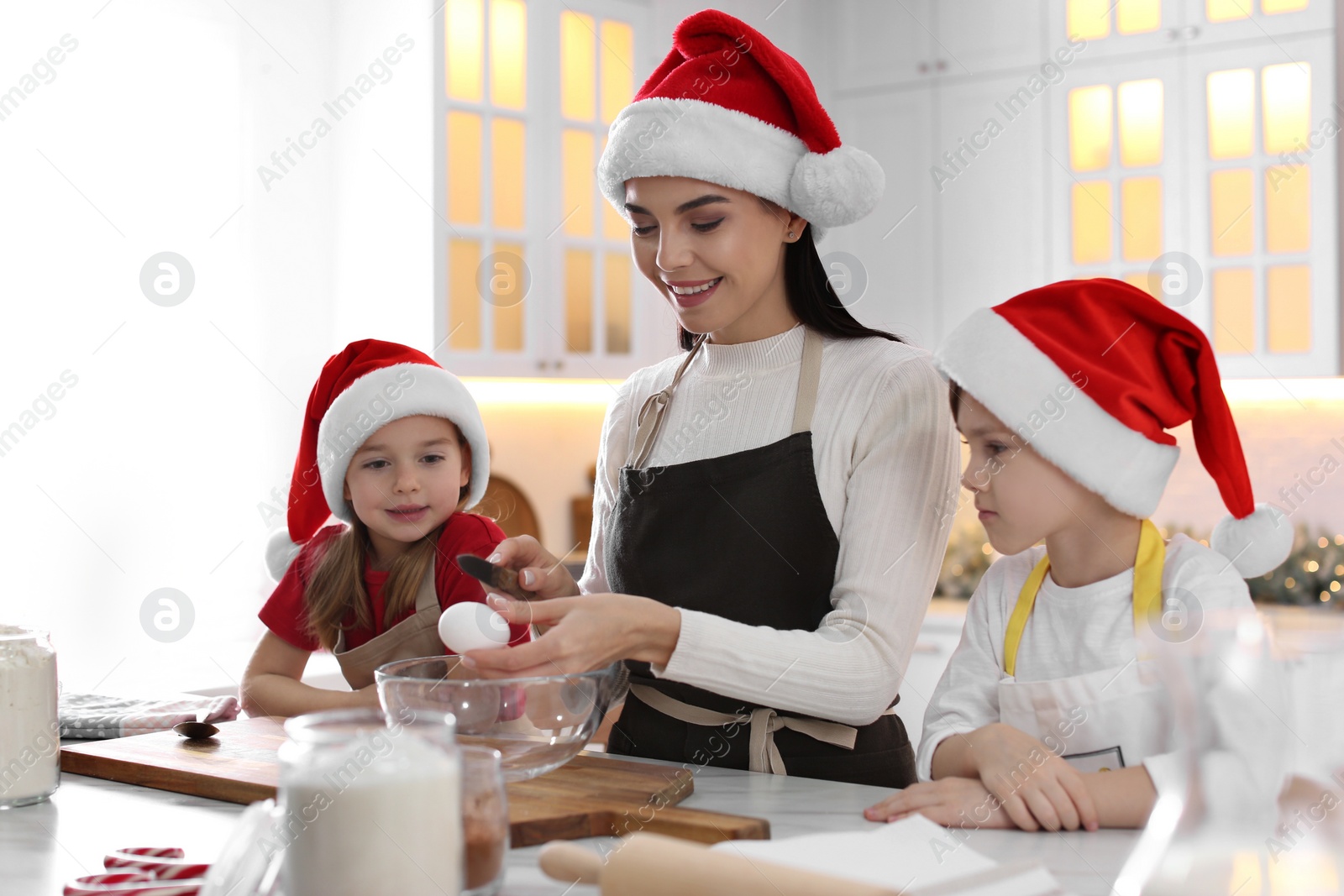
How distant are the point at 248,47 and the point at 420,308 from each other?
71 centimetres

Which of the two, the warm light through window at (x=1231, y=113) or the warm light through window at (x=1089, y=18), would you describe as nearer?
the warm light through window at (x=1231, y=113)

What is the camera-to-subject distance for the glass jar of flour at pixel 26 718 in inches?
41.1

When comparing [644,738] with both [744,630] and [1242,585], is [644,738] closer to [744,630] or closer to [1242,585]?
[744,630]

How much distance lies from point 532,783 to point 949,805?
35 cm

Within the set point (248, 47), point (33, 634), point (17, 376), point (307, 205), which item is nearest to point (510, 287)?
point (307, 205)

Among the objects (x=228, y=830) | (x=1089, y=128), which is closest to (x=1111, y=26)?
(x=1089, y=128)

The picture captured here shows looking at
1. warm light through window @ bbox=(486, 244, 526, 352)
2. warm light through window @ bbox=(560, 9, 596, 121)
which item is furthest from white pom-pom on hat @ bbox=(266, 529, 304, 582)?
warm light through window @ bbox=(560, 9, 596, 121)

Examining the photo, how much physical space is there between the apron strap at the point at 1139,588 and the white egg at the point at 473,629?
19.0 inches

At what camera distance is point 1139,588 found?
1.08 m

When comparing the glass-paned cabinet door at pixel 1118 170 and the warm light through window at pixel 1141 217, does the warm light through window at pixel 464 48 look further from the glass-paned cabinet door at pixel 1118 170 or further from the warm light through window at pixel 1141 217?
the warm light through window at pixel 1141 217

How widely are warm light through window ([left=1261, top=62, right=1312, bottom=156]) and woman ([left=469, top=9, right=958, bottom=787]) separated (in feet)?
6.50

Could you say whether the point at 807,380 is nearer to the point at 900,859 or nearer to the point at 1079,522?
the point at 1079,522

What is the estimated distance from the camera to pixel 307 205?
2.98 m

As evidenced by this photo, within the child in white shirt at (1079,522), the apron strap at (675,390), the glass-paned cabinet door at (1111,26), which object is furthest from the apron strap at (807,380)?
the glass-paned cabinet door at (1111,26)
